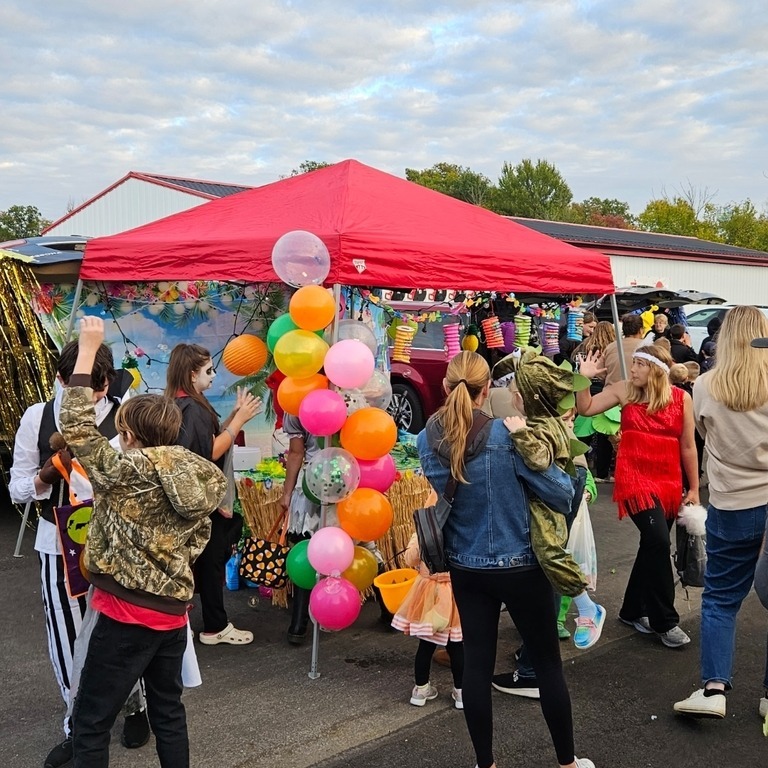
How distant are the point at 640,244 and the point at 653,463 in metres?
21.5

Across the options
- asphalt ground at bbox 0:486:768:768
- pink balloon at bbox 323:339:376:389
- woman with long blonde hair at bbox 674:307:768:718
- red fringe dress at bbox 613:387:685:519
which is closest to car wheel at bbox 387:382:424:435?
asphalt ground at bbox 0:486:768:768

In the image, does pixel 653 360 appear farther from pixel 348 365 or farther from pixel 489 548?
pixel 489 548

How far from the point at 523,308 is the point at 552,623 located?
712cm

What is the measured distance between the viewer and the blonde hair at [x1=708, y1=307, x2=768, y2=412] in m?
3.25

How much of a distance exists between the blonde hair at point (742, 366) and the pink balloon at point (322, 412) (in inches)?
68.5

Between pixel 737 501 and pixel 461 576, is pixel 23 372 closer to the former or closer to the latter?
pixel 461 576

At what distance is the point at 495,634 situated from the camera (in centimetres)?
280

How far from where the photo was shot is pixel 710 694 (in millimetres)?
3363

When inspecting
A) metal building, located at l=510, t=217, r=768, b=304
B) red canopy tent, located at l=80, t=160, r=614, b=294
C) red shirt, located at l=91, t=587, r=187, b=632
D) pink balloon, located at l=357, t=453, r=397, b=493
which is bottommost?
red shirt, located at l=91, t=587, r=187, b=632

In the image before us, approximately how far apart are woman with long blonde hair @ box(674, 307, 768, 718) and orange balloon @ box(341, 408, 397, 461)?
1.51m

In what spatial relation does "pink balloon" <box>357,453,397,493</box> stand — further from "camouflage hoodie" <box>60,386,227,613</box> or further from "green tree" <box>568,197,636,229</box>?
"green tree" <box>568,197,636,229</box>

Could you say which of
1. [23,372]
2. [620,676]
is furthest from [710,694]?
[23,372]

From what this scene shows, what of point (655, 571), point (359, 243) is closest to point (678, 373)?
point (655, 571)

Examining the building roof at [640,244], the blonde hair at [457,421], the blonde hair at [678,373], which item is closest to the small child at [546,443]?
the blonde hair at [457,421]
